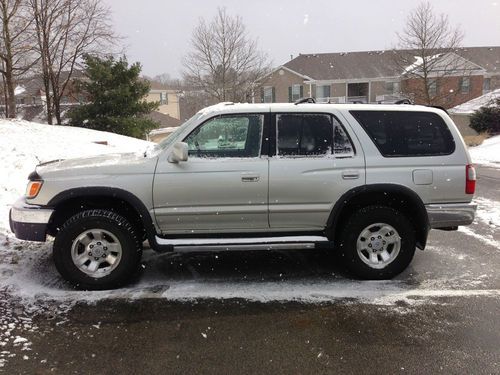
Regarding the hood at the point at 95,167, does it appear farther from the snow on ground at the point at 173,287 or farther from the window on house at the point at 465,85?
the window on house at the point at 465,85

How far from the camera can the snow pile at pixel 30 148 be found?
25.4 feet

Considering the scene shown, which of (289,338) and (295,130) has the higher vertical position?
(295,130)

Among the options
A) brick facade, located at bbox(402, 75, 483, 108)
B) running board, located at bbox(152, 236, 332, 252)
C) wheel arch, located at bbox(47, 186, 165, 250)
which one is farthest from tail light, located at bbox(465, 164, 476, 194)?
brick facade, located at bbox(402, 75, 483, 108)

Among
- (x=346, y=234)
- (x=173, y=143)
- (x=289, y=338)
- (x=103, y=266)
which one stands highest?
(x=173, y=143)

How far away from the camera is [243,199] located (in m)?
4.37

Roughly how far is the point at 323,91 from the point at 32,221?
133ft

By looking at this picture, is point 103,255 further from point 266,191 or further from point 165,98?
point 165,98

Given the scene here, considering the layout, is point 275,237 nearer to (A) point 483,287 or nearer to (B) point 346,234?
(B) point 346,234

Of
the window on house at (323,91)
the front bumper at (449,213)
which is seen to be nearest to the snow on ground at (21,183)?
the front bumper at (449,213)

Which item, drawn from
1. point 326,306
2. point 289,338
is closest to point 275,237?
point 326,306

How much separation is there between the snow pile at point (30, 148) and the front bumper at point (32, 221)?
4.44 ft

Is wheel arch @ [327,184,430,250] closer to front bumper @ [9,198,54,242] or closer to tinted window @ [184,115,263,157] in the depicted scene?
tinted window @ [184,115,263,157]

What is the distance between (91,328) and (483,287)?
12.2ft

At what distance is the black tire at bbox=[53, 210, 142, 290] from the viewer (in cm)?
429
